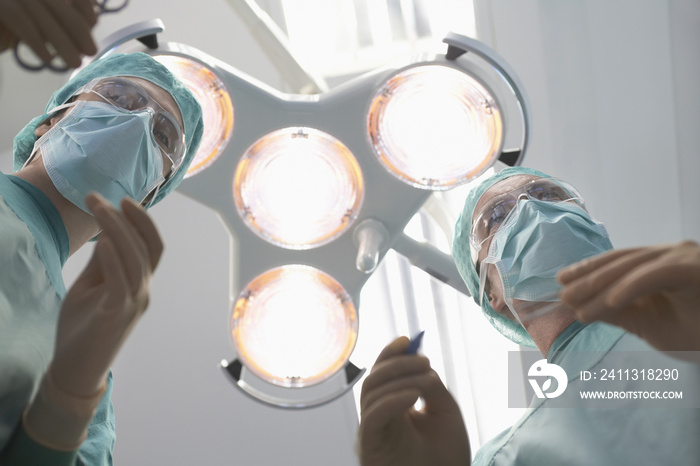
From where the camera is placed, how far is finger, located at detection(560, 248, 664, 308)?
75 cm

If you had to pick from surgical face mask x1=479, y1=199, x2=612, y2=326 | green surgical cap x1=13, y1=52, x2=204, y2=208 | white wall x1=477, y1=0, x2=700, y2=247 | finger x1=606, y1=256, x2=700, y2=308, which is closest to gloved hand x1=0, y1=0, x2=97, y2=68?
finger x1=606, y1=256, x2=700, y2=308

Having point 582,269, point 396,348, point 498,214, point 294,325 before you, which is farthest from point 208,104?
point 582,269

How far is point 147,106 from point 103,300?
0.83 meters

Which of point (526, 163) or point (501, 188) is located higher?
point (501, 188)

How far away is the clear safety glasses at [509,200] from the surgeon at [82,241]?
718 mm

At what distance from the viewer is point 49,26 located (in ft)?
2.45

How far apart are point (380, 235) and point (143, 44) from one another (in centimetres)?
66

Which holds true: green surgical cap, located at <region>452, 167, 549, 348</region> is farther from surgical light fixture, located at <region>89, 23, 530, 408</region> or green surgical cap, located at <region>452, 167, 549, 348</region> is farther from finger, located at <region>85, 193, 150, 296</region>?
finger, located at <region>85, 193, 150, 296</region>

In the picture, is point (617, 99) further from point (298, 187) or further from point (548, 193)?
point (298, 187)

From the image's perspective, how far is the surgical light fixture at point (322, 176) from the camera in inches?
56.3

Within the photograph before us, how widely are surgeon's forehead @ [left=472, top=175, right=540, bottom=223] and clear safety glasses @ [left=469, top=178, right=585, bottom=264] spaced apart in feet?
0.06

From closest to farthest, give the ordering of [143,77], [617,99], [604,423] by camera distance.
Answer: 1. [604,423]
2. [143,77]
3. [617,99]

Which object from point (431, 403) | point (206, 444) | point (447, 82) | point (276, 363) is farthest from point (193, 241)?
point (431, 403)

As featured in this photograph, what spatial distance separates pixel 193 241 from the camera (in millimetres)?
2492
